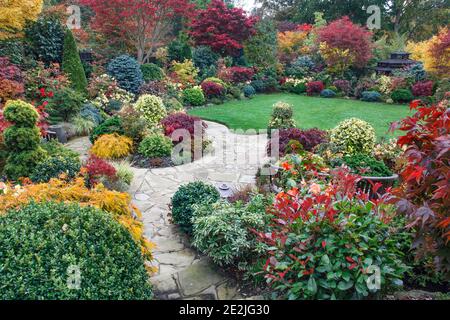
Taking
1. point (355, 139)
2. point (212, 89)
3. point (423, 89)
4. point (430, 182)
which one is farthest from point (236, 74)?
point (430, 182)

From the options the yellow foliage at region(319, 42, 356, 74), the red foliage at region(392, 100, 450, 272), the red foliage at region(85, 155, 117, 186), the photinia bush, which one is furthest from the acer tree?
the red foliage at region(392, 100, 450, 272)

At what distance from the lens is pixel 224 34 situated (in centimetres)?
1816

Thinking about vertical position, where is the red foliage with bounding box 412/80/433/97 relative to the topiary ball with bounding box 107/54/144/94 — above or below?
below

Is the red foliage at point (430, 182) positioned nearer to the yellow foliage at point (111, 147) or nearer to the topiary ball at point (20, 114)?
the topiary ball at point (20, 114)

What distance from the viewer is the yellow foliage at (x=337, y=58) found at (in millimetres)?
17516

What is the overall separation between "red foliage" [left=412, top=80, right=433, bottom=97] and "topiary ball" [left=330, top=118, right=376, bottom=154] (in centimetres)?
962

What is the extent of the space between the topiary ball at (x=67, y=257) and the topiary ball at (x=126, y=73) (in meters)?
10.4

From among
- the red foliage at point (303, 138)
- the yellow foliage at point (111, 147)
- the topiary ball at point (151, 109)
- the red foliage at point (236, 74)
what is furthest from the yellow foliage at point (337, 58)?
the yellow foliage at point (111, 147)

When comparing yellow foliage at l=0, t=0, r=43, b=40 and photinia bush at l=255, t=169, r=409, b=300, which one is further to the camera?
yellow foliage at l=0, t=0, r=43, b=40

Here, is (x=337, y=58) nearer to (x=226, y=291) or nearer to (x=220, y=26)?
(x=220, y=26)

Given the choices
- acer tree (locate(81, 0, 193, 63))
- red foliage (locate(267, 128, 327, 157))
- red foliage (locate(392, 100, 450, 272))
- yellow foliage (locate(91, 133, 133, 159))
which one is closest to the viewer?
red foliage (locate(392, 100, 450, 272))

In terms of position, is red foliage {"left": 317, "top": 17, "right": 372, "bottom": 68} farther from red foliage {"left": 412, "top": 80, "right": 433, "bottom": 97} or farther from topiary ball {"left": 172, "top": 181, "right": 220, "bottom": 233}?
topiary ball {"left": 172, "top": 181, "right": 220, "bottom": 233}

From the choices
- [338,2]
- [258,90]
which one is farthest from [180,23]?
[338,2]

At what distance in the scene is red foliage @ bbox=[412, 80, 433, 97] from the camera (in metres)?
14.6
